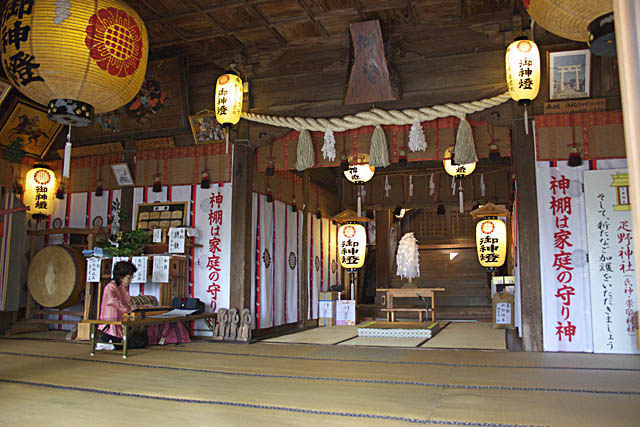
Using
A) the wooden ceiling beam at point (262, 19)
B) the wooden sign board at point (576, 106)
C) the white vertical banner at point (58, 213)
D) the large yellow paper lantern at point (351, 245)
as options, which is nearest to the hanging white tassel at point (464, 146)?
the wooden sign board at point (576, 106)

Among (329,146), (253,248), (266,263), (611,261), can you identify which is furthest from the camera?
(266,263)

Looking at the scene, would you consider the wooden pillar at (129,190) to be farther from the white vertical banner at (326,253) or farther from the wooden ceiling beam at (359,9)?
the white vertical banner at (326,253)

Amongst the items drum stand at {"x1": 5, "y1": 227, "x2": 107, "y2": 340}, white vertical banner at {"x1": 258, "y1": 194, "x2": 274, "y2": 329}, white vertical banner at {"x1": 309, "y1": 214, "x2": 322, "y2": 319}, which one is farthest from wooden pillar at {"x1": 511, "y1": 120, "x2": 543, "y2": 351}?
drum stand at {"x1": 5, "y1": 227, "x2": 107, "y2": 340}

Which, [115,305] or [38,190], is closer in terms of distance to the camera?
[115,305]

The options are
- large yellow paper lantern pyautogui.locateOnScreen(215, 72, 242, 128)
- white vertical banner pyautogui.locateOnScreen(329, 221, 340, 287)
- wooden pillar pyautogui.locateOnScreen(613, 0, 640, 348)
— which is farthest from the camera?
white vertical banner pyautogui.locateOnScreen(329, 221, 340, 287)

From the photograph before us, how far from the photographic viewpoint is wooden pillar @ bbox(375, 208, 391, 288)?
11.6 m

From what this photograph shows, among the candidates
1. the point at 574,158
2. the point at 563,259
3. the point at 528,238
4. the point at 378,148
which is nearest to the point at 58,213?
the point at 378,148

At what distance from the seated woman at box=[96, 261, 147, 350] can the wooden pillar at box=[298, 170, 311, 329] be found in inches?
156

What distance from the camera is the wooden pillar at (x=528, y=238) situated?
567cm

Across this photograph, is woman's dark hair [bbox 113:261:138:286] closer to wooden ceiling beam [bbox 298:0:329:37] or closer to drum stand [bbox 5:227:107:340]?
drum stand [bbox 5:227:107:340]

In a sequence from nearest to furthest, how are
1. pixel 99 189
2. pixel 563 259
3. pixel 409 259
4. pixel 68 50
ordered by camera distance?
pixel 68 50
pixel 563 259
pixel 99 189
pixel 409 259

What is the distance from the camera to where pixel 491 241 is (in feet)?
29.9

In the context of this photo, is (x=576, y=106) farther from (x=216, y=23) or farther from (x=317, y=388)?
(x=317, y=388)

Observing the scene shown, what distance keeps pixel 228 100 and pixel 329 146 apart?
1.41 m
